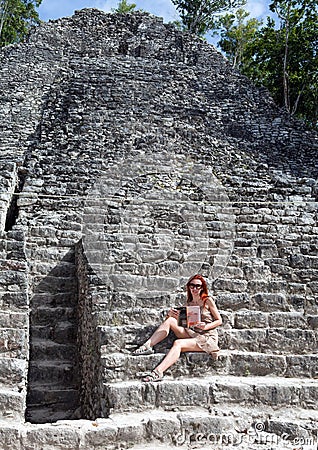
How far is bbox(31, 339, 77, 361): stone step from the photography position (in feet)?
15.0

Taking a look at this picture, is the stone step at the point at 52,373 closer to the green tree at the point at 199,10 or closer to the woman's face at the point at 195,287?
the woman's face at the point at 195,287

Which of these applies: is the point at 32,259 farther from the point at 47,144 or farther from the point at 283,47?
the point at 283,47

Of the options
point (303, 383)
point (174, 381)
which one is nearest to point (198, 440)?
point (174, 381)

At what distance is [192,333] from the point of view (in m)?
3.75

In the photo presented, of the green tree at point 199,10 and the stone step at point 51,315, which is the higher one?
the green tree at point 199,10

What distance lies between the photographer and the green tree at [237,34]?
75.2 feet

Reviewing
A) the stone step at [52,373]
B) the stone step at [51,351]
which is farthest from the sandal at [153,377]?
the stone step at [51,351]

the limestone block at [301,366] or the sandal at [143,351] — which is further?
the limestone block at [301,366]

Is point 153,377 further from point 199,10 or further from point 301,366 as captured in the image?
point 199,10

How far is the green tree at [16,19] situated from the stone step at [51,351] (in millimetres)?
18504

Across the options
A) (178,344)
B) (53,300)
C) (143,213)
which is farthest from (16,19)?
(178,344)

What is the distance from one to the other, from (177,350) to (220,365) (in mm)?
351

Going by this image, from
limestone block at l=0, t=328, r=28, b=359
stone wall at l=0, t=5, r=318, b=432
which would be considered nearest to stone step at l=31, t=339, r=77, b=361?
stone wall at l=0, t=5, r=318, b=432

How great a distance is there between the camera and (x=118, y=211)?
6.85 metres
